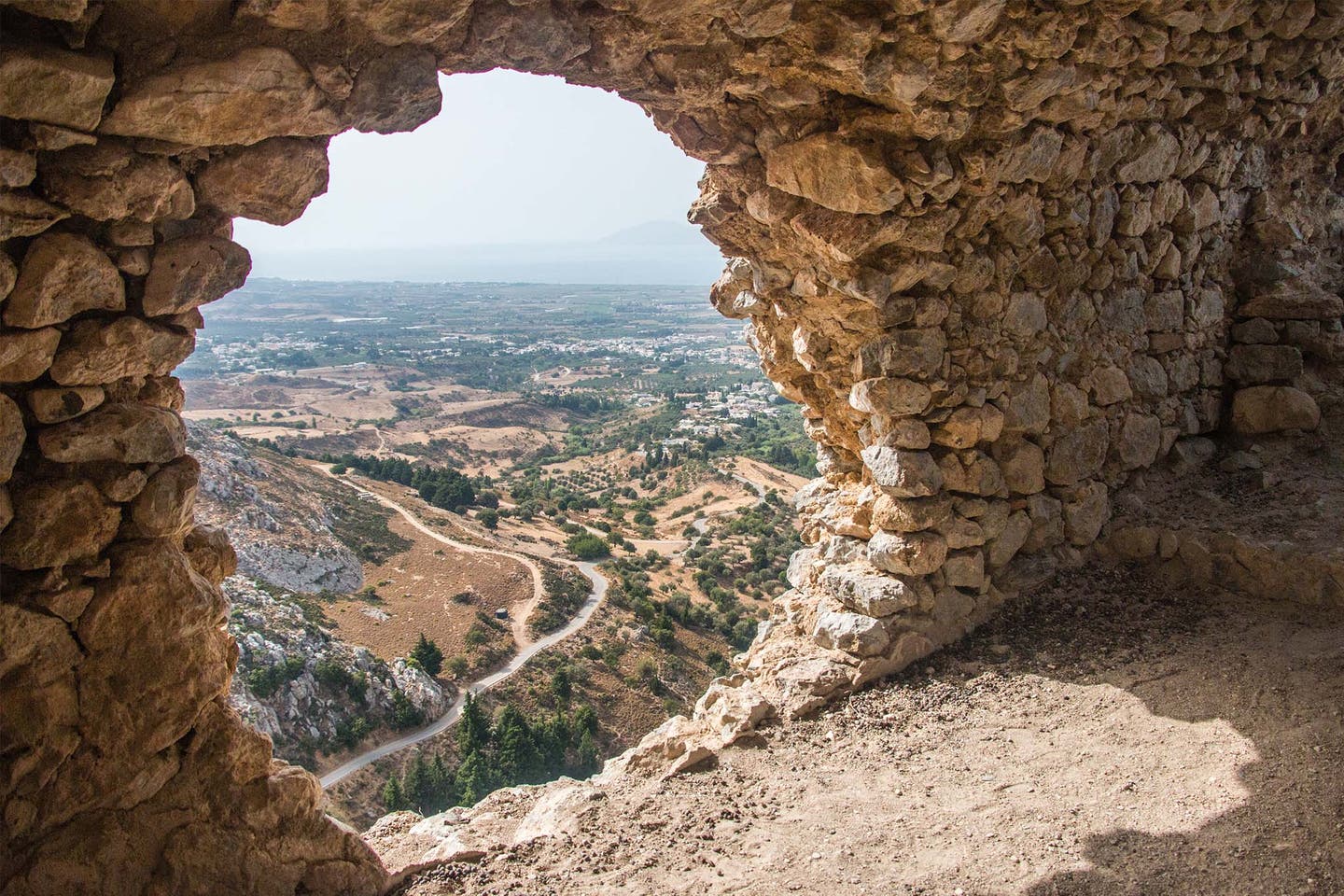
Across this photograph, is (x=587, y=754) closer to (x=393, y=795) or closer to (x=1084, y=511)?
(x=393, y=795)

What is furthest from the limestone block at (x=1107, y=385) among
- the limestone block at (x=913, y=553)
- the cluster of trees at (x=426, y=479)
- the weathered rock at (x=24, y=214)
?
the cluster of trees at (x=426, y=479)

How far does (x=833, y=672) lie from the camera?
621 cm

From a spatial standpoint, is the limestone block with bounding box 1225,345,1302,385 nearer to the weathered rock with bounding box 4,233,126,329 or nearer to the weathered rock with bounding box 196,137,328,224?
the weathered rock with bounding box 196,137,328,224

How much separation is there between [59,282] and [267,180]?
997 millimetres

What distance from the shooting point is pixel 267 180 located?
4.02 meters

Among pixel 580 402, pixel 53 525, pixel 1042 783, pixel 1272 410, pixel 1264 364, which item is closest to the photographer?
pixel 53 525

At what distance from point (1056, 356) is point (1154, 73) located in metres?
2.14

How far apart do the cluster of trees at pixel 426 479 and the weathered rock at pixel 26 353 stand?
41.8m

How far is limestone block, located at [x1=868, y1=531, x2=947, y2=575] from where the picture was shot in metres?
6.29

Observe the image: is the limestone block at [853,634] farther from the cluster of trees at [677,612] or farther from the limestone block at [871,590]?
the cluster of trees at [677,612]

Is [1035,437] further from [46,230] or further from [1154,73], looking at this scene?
[46,230]

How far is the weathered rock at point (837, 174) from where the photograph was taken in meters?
5.46

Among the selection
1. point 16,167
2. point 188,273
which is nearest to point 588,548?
point 188,273

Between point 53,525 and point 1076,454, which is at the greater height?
point 53,525
